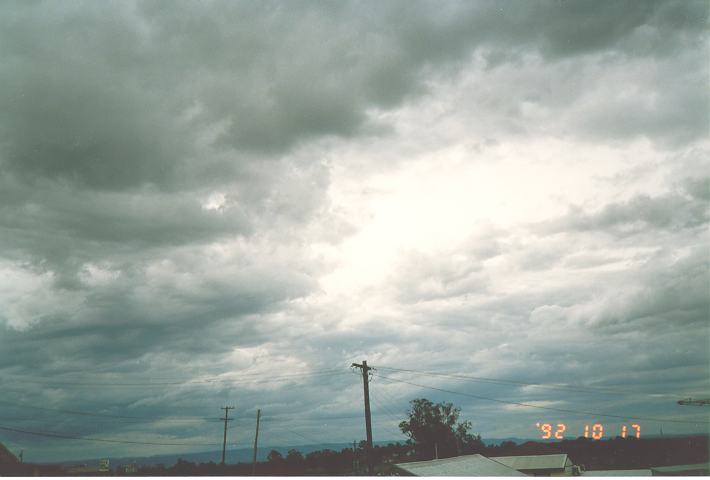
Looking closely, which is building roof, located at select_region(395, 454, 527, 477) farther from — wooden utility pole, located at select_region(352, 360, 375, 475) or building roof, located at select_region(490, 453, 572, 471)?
building roof, located at select_region(490, 453, 572, 471)

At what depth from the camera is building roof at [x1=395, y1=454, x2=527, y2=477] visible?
36031mm

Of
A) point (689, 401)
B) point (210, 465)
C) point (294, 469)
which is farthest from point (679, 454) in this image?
point (210, 465)

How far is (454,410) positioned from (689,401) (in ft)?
156

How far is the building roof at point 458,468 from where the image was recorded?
118 ft

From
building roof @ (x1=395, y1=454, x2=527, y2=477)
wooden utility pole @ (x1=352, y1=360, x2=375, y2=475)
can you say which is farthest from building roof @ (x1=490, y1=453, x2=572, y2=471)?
wooden utility pole @ (x1=352, y1=360, x2=375, y2=475)

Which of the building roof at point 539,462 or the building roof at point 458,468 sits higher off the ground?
the building roof at point 458,468

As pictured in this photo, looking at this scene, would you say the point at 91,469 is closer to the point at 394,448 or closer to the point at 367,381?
the point at 367,381

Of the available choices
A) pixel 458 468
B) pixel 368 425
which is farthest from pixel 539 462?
pixel 368 425

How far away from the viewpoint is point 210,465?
274ft

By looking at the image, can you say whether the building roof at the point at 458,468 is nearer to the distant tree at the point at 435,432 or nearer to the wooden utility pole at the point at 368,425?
the wooden utility pole at the point at 368,425

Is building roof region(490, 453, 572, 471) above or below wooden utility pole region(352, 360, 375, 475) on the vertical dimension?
below

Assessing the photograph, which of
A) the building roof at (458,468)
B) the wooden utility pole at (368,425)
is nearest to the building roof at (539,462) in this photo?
the building roof at (458,468)

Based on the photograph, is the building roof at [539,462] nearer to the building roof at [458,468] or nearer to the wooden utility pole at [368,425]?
the building roof at [458,468]

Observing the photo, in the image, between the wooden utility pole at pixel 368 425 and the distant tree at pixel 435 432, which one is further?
the distant tree at pixel 435 432
